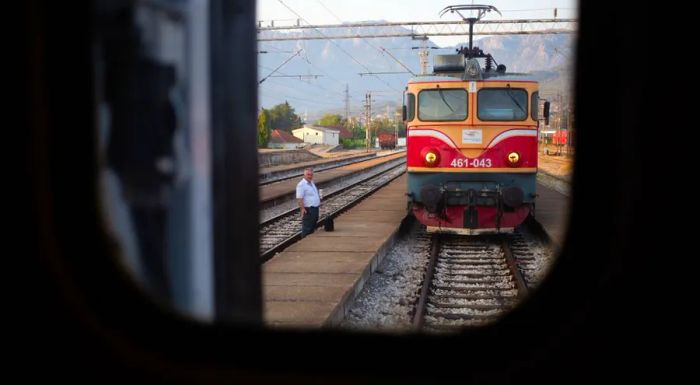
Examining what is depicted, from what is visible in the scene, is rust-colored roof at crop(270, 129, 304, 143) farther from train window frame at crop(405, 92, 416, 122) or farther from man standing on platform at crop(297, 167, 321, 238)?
train window frame at crop(405, 92, 416, 122)

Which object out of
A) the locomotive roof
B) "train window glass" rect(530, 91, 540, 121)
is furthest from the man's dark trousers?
"train window glass" rect(530, 91, 540, 121)

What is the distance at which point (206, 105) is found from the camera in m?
1.95

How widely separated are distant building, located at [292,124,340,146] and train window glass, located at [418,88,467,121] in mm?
90786

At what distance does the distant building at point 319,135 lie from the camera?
104 meters

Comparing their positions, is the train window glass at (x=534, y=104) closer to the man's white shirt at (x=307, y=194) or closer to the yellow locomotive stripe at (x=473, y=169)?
the yellow locomotive stripe at (x=473, y=169)

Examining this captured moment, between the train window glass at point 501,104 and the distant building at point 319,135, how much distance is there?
3583 inches

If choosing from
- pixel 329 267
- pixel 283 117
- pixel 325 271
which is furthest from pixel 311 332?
pixel 283 117

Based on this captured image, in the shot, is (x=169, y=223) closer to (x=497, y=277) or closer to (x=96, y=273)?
(x=96, y=273)

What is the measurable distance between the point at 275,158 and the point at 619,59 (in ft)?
134

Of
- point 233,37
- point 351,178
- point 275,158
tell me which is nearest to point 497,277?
point 233,37

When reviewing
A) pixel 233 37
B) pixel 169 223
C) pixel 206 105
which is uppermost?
pixel 233 37

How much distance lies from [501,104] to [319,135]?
94295 millimetres

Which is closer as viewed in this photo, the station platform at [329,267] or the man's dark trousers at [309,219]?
the station platform at [329,267]

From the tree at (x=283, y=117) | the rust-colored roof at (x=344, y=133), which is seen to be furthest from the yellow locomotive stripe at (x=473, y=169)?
the rust-colored roof at (x=344, y=133)
